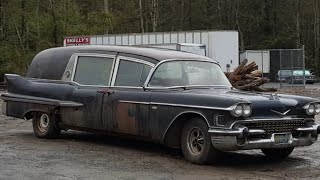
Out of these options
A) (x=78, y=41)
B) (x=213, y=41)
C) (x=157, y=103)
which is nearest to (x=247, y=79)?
(x=213, y=41)

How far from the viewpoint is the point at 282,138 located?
8.68 m

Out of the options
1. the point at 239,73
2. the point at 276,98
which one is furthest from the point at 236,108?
the point at 239,73

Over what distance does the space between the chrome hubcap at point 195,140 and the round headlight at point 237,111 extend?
2.39 feet

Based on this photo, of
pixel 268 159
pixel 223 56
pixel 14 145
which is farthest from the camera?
pixel 223 56

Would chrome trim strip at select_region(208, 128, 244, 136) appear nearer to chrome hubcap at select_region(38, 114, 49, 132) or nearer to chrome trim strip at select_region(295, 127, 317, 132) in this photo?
chrome trim strip at select_region(295, 127, 317, 132)

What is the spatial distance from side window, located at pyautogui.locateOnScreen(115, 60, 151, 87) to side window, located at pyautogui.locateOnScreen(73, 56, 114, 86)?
0.28 m

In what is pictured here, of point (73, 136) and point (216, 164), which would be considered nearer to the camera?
point (216, 164)

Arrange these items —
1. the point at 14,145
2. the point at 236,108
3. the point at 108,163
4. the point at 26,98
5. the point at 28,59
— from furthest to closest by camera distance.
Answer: the point at 28,59, the point at 26,98, the point at 14,145, the point at 108,163, the point at 236,108

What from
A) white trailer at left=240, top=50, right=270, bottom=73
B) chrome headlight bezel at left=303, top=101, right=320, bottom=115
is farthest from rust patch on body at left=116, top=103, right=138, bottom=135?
white trailer at left=240, top=50, right=270, bottom=73

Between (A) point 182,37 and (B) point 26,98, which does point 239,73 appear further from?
(B) point 26,98

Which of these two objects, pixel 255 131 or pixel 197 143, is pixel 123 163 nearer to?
pixel 197 143

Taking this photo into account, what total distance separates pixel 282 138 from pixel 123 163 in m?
2.33

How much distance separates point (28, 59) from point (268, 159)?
37212mm

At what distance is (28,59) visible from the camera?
4478 centimetres
